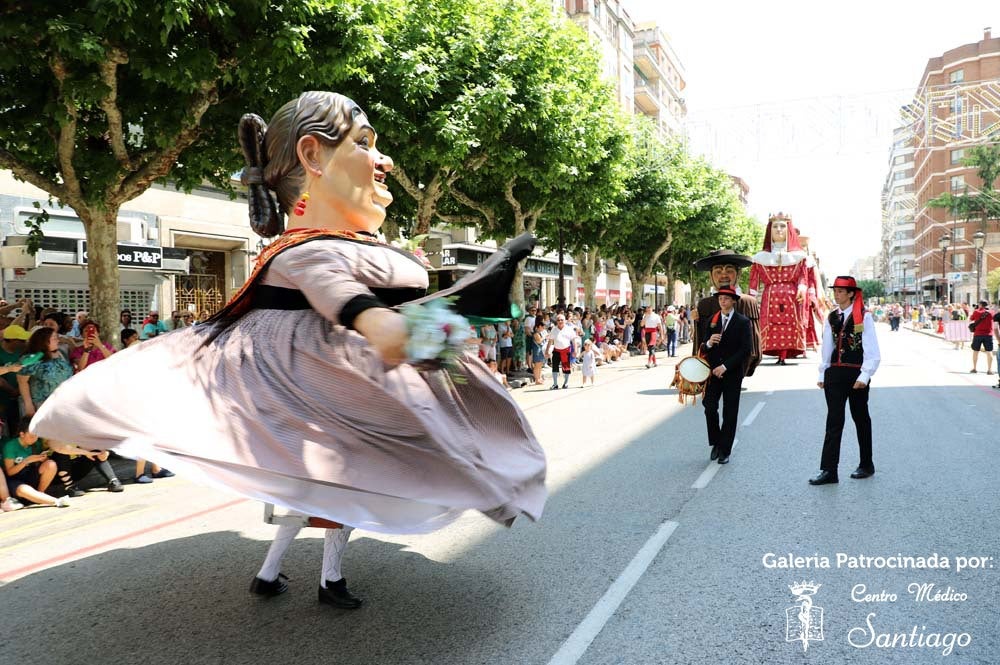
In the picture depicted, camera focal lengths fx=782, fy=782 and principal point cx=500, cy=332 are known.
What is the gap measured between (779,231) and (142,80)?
14858 mm

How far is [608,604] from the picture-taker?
3.98m

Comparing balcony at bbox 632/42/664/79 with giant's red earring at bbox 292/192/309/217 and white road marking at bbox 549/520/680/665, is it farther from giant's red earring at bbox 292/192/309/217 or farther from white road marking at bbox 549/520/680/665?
giant's red earring at bbox 292/192/309/217

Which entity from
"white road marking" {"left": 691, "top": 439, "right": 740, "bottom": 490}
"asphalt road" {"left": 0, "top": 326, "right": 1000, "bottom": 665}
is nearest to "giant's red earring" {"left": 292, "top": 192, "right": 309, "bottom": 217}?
"asphalt road" {"left": 0, "top": 326, "right": 1000, "bottom": 665}

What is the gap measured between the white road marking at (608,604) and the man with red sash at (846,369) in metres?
2.19

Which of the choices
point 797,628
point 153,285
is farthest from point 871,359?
point 153,285

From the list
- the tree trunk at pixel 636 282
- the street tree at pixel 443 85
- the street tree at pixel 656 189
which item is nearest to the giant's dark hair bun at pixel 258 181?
the street tree at pixel 443 85

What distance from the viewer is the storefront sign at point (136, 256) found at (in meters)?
16.9

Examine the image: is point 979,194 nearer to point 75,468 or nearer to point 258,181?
point 75,468

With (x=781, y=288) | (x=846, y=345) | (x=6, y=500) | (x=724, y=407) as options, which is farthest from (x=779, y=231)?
(x=6, y=500)

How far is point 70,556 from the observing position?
5125 mm

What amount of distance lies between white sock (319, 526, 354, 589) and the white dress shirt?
14.6 ft

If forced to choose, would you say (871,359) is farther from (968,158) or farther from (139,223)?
(968,158)

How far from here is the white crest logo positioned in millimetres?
3582

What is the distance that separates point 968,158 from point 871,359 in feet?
247
